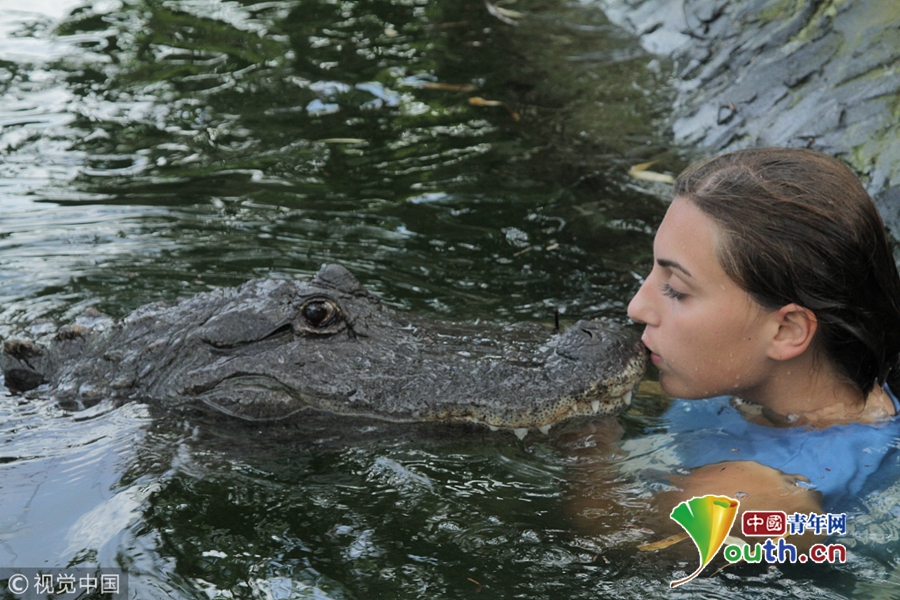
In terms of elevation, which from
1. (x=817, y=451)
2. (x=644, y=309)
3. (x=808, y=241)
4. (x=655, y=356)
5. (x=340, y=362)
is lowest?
(x=340, y=362)

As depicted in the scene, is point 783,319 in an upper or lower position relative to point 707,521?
upper

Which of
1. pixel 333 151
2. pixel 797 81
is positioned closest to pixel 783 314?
pixel 797 81

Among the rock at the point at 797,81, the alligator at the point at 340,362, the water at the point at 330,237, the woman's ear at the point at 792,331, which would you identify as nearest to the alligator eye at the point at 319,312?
the alligator at the point at 340,362

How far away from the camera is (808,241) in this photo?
3.09m

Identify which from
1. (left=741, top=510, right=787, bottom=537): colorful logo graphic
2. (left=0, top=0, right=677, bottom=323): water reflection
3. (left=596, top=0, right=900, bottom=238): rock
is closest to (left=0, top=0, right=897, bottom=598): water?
(left=0, top=0, right=677, bottom=323): water reflection

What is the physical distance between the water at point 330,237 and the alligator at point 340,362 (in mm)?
149

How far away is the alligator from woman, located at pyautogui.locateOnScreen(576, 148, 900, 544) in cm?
33

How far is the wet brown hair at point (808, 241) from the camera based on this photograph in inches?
122

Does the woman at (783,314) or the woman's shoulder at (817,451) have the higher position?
the woman at (783,314)

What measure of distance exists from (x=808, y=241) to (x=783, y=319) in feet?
0.92

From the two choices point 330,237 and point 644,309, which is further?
point 330,237

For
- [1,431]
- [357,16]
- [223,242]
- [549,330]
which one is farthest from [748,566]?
[357,16]

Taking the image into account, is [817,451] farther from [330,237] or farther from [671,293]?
[330,237]

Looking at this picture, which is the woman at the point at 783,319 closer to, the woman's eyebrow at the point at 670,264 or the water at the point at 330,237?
the woman's eyebrow at the point at 670,264
